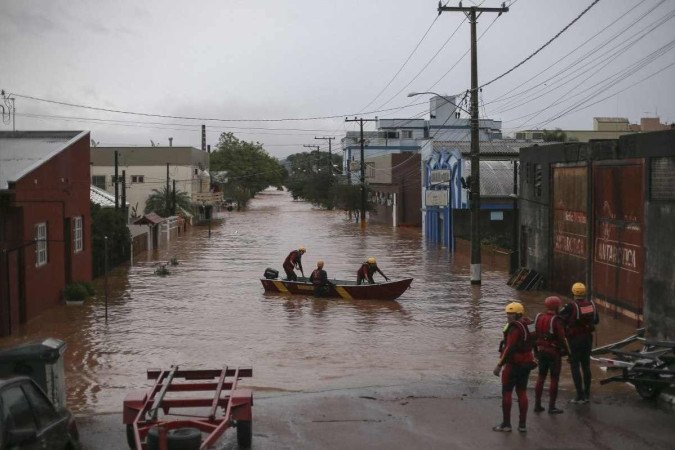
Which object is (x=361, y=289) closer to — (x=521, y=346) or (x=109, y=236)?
(x=521, y=346)

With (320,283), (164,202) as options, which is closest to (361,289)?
(320,283)

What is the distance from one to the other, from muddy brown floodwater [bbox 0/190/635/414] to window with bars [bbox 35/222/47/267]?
60.8 inches

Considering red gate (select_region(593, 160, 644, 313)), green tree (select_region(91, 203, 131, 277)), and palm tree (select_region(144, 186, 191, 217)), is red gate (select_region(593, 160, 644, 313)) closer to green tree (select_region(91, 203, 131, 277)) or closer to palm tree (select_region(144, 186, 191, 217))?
green tree (select_region(91, 203, 131, 277))

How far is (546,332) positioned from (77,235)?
67.4 ft

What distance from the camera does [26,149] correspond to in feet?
84.3

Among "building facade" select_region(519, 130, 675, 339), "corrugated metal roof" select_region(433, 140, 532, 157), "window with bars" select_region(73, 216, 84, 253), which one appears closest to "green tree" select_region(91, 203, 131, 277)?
"window with bars" select_region(73, 216, 84, 253)

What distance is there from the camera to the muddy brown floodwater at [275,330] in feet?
51.5

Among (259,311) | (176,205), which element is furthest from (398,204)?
(259,311)

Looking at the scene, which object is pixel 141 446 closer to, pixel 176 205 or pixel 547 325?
pixel 547 325

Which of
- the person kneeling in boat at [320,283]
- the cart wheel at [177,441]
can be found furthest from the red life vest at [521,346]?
the person kneeling in boat at [320,283]

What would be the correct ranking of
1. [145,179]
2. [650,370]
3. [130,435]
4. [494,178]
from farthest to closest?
1. [145,179]
2. [494,178]
3. [650,370]
4. [130,435]

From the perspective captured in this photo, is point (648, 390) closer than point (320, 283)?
Yes

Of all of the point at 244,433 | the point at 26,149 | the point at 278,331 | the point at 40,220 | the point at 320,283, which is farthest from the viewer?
the point at 320,283

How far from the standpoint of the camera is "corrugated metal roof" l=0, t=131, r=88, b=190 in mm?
22042
